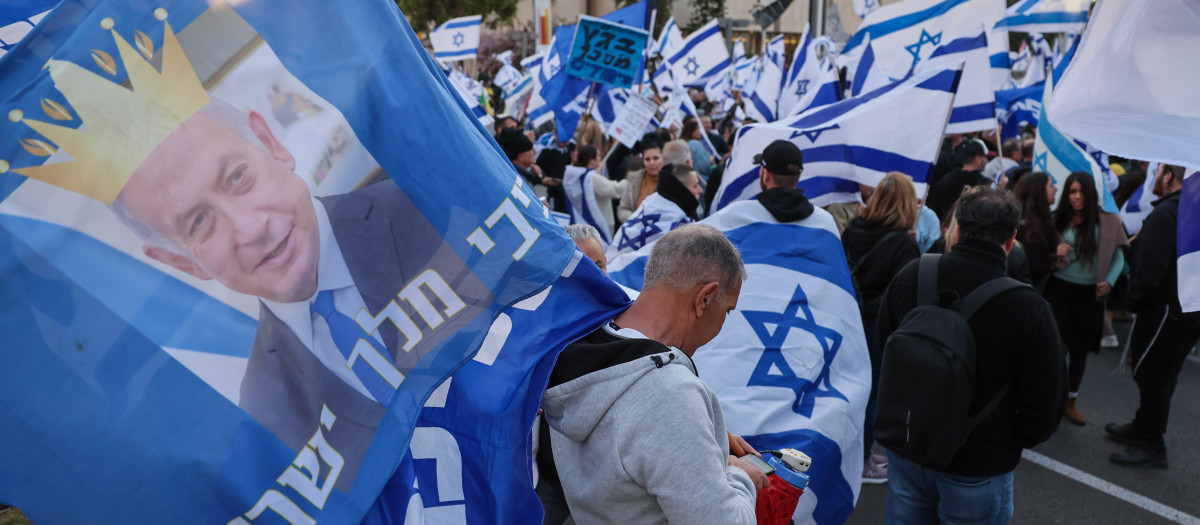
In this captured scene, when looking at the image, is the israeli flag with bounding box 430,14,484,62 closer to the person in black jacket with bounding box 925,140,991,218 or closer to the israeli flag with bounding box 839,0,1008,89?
the israeli flag with bounding box 839,0,1008,89

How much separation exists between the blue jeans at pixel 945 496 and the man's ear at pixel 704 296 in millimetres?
1587

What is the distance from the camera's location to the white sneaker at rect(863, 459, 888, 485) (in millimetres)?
4820

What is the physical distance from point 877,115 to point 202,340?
4677 millimetres

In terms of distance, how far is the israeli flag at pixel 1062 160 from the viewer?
19.9ft

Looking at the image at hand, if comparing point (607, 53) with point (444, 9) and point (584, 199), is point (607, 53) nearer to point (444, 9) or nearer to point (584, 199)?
point (584, 199)

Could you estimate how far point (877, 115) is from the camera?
17.5 feet

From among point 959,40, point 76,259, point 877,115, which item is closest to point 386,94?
point 76,259

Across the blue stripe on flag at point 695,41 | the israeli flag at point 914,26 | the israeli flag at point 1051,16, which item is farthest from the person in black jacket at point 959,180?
the blue stripe on flag at point 695,41

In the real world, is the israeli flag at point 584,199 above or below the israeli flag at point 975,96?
below

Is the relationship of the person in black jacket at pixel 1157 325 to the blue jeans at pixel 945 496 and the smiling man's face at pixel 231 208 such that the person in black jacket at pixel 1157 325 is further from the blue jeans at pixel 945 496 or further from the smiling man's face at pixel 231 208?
the smiling man's face at pixel 231 208

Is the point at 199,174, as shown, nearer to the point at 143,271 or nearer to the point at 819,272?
the point at 143,271

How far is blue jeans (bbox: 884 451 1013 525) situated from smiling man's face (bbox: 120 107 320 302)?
2.38 meters

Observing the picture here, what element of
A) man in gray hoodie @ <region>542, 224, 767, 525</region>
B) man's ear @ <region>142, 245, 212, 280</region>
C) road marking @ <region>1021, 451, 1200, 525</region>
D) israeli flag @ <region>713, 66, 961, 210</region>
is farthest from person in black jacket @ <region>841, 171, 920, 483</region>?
man's ear @ <region>142, 245, 212, 280</region>

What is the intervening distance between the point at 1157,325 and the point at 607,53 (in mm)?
5469
